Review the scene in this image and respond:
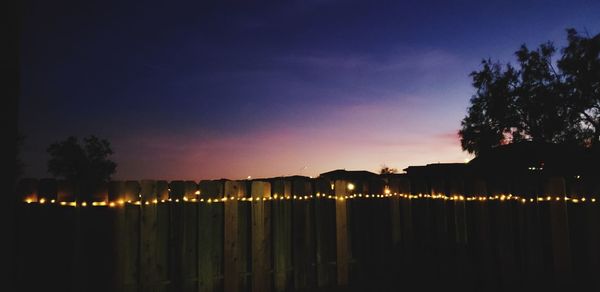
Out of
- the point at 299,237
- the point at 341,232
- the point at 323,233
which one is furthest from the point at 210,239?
the point at 341,232

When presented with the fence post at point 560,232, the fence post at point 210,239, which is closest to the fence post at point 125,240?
the fence post at point 210,239

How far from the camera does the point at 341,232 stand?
6.75 metres

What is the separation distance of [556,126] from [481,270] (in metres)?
16.2

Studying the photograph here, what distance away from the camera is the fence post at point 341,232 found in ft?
21.8

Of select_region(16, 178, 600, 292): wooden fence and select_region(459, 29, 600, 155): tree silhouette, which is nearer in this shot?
select_region(16, 178, 600, 292): wooden fence

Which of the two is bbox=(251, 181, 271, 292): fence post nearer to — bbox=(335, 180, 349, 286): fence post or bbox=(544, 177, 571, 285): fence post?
bbox=(335, 180, 349, 286): fence post

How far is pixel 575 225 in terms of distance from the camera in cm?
553

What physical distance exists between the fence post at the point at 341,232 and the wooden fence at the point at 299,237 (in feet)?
0.06

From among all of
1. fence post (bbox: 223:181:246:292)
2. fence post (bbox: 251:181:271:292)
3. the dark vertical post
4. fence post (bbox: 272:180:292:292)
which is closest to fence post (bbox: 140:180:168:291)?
fence post (bbox: 223:181:246:292)

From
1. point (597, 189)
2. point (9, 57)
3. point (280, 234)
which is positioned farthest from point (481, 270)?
point (9, 57)

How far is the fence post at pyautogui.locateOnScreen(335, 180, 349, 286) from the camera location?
21.8ft

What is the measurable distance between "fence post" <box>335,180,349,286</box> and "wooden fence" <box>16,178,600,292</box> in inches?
0.7

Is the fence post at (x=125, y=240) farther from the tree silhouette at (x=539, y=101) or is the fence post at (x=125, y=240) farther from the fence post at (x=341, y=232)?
the tree silhouette at (x=539, y=101)

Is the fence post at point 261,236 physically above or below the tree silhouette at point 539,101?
below
